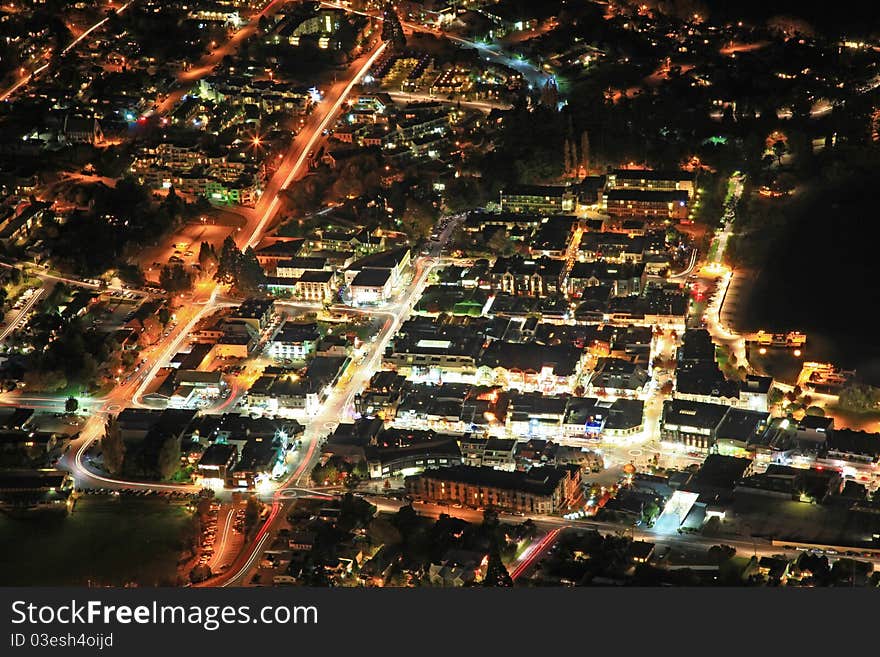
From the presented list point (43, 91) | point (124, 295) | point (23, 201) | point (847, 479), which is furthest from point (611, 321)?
point (43, 91)

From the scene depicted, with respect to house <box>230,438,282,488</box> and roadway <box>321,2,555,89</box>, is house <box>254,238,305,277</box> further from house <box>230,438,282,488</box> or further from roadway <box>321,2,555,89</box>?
roadway <box>321,2,555,89</box>

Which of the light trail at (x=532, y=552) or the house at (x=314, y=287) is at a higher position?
the house at (x=314, y=287)

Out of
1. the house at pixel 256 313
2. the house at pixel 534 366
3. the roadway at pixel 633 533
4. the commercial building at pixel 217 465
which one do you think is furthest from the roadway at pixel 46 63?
the roadway at pixel 633 533

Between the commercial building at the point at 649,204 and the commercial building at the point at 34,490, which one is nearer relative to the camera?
the commercial building at the point at 34,490

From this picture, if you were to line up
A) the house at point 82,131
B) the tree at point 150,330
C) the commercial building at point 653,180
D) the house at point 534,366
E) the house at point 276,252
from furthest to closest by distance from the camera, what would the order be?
the house at point 82,131 < the commercial building at point 653,180 < the house at point 276,252 < the tree at point 150,330 < the house at point 534,366

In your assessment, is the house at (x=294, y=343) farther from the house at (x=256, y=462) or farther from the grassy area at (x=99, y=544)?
the grassy area at (x=99, y=544)

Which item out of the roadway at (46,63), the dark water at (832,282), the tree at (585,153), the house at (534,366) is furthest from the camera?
the roadway at (46,63)

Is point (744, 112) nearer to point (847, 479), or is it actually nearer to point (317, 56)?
point (317, 56)

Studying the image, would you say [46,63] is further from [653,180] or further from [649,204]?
[649,204]
